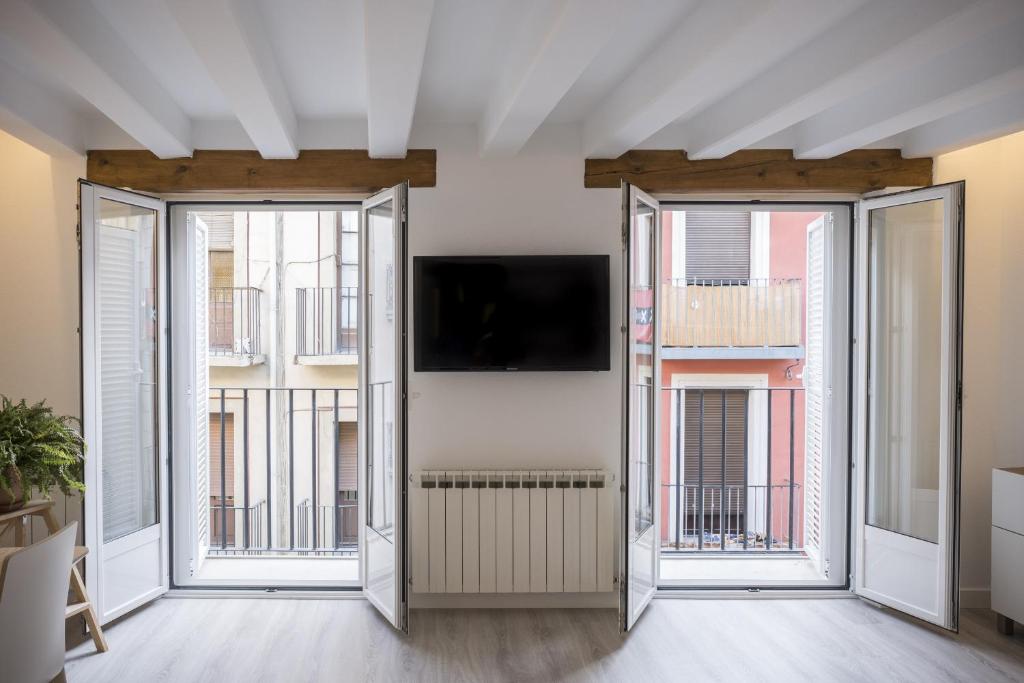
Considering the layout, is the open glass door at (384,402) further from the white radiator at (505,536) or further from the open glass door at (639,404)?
the open glass door at (639,404)

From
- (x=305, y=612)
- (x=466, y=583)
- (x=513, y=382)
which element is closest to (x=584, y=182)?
(x=513, y=382)

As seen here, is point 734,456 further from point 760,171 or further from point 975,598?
point 760,171

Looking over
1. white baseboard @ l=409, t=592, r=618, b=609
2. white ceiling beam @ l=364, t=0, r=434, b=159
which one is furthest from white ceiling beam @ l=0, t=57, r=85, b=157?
white baseboard @ l=409, t=592, r=618, b=609

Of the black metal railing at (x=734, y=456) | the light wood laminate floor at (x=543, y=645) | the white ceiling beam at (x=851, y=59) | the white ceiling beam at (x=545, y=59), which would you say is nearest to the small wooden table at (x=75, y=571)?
the light wood laminate floor at (x=543, y=645)

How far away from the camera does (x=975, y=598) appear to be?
11.1 feet

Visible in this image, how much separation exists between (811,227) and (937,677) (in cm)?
244

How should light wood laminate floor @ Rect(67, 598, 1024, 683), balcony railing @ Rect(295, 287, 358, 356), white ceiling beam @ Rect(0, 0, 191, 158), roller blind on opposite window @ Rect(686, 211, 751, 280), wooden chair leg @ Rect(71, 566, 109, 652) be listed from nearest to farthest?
white ceiling beam @ Rect(0, 0, 191, 158), light wood laminate floor @ Rect(67, 598, 1024, 683), wooden chair leg @ Rect(71, 566, 109, 652), roller blind on opposite window @ Rect(686, 211, 751, 280), balcony railing @ Rect(295, 287, 358, 356)

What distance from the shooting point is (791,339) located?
548cm

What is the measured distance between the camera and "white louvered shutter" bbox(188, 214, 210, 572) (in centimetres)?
364

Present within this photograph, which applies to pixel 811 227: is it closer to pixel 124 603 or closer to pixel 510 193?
pixel 510 193

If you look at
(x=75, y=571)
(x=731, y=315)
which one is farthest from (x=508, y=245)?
(x=731, y=315)

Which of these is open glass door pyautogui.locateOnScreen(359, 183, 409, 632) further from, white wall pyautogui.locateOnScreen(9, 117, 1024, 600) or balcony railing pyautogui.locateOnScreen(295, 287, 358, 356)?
balcony railing pyautogui.locateOnScreen(295, 287, 358, 356)

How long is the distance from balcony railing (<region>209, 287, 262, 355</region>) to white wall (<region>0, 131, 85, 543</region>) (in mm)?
2813

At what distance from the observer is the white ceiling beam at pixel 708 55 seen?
1759mm
